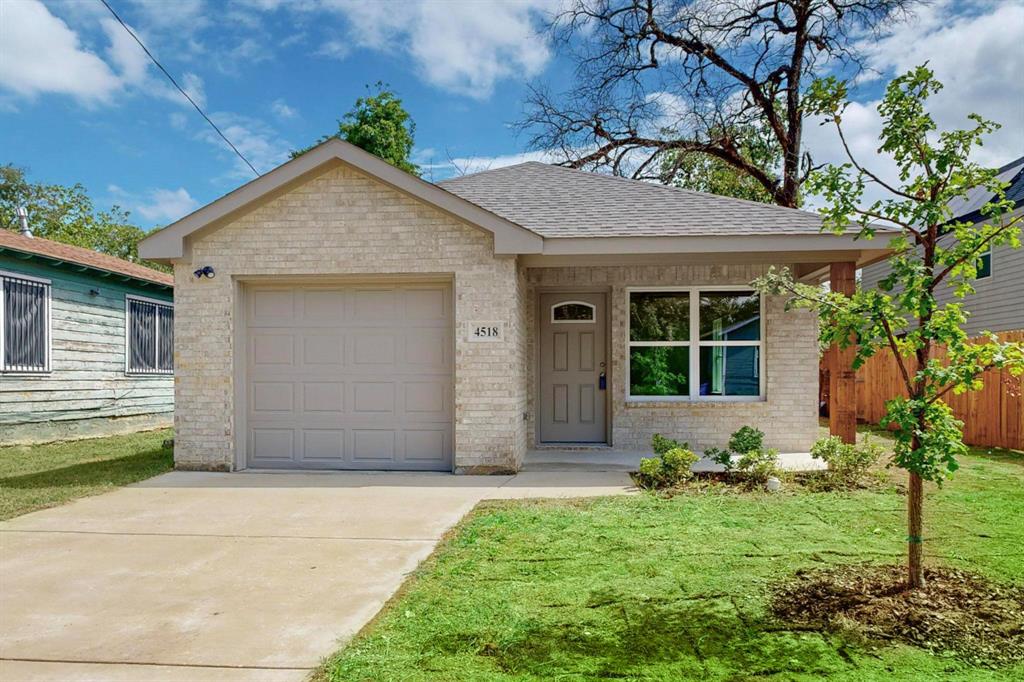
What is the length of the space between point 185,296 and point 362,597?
19.7ft

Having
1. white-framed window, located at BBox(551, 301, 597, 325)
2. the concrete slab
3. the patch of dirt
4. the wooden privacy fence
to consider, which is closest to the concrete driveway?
the concrete slab

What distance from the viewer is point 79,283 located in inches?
504

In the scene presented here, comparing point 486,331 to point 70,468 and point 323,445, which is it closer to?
point 323,445

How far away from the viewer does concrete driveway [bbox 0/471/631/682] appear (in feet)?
10.6

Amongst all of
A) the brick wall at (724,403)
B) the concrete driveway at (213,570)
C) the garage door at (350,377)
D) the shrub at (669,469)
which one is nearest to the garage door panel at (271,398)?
the garage door at (350,377)

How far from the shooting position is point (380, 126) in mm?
22984

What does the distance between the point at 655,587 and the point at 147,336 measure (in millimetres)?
14225

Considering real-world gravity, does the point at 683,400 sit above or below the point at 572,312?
below

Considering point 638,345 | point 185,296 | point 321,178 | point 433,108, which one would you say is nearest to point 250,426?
point 185,296

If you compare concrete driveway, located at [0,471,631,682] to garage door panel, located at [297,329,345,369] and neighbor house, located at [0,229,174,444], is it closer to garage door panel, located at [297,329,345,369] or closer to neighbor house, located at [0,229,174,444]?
garage door panel, located at [297,329,345,369]

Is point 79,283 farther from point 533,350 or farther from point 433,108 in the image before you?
point 433,108

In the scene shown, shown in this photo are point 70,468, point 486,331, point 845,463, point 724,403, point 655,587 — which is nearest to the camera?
point 655,587

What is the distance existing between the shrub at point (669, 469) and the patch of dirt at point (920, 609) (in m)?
3.07

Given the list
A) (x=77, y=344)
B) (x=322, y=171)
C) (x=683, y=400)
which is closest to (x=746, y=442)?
(x=683, y=400)
